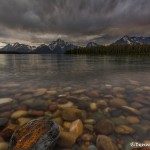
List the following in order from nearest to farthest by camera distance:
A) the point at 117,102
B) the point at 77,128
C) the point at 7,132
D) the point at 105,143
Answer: the point at 105,143 < the point at 7,132 < the point at 77,128 < the point at 117,102

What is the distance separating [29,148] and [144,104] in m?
5.90

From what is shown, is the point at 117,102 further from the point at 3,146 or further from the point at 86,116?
the point at 3,146

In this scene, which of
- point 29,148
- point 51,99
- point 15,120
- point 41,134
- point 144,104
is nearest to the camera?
point 29,148

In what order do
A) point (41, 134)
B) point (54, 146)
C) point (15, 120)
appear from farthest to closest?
point (15, 120) → point (54, 146) → point (41, 134)

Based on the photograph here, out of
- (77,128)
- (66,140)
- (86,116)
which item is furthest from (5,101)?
(66,140)

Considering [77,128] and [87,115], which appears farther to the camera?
[87,115]

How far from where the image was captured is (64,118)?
595cm

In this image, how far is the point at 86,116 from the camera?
6199 millimetres

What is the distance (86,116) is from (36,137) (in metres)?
2.72

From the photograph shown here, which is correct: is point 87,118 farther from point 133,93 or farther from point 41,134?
point 133,93

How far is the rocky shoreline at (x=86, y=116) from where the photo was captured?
183 inches

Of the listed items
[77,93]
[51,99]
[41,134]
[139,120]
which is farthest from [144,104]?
[41,134]

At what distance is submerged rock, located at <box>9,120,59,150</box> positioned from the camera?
12.3 ft

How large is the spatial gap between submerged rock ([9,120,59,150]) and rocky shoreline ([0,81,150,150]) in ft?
1.42
